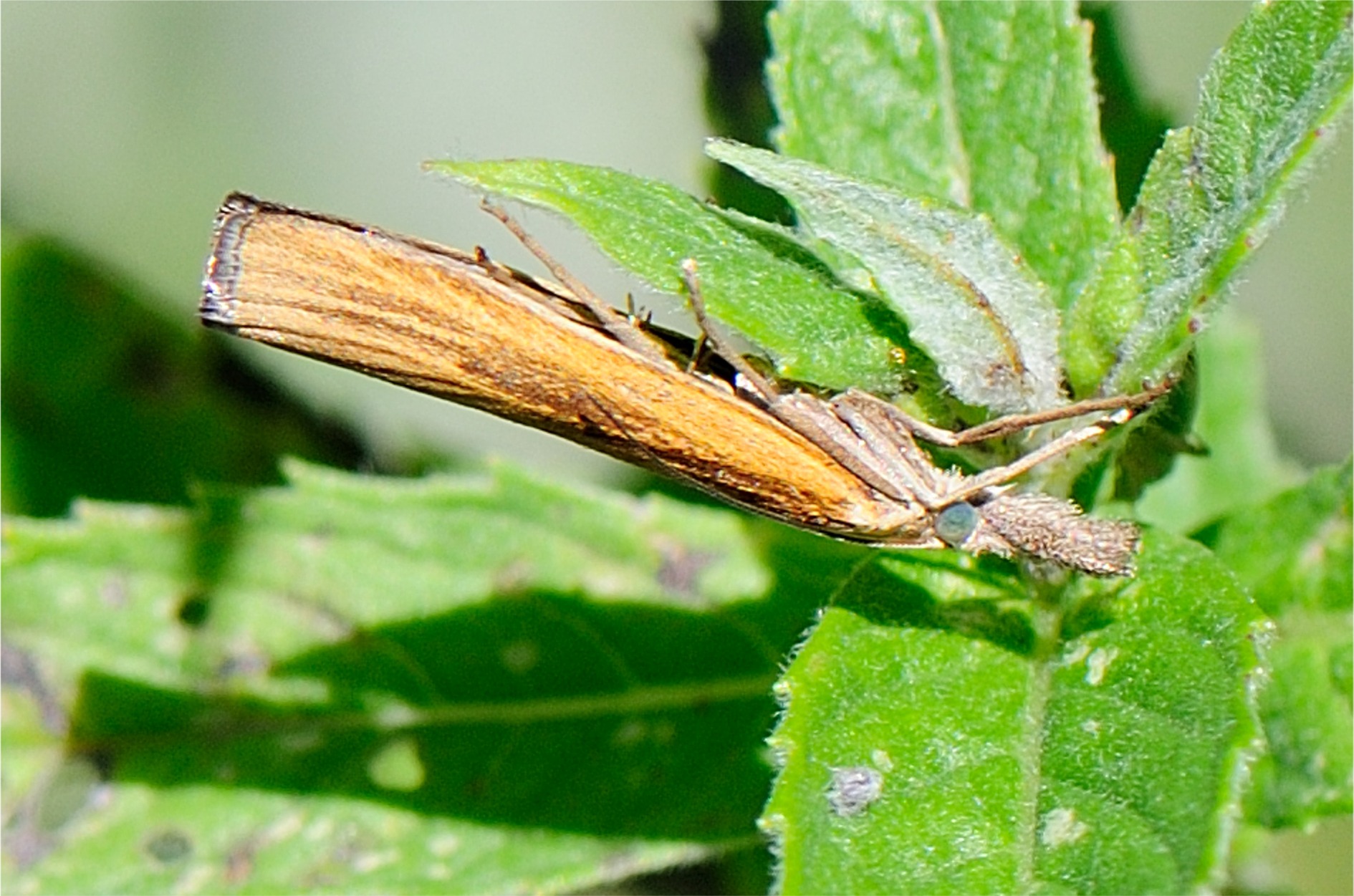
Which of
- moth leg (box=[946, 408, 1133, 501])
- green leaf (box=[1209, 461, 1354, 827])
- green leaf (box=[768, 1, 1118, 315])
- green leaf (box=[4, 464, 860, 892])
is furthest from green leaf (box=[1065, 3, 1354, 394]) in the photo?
green leaf (box=[4, 464, 860, 892])

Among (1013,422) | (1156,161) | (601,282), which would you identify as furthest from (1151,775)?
(601,282)

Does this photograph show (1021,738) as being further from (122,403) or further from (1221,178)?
(122,403)

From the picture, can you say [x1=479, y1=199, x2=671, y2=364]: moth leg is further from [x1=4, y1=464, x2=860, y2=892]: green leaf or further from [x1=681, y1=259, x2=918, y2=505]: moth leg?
[x1=4, y1=464, x2=860, y2=892]: green leaf

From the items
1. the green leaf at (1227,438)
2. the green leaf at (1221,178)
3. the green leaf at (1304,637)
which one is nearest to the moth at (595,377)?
the green leaf at (1221,178)

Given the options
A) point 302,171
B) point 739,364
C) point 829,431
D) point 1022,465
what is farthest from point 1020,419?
point 302,171

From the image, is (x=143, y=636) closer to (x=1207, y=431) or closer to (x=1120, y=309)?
(x=1120, y=309)

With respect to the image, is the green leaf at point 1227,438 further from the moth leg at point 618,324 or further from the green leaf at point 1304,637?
the moth leg at point 618,324
